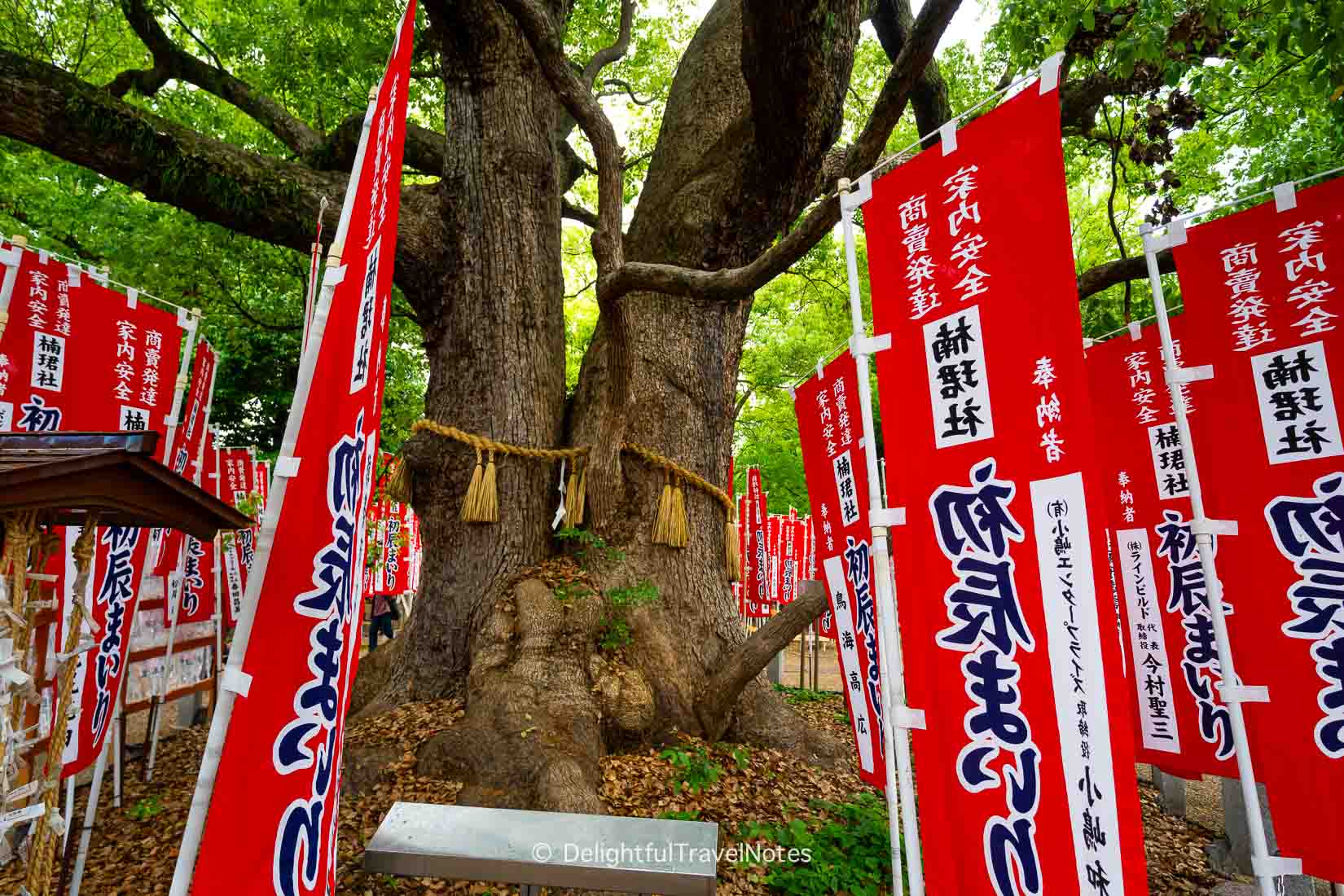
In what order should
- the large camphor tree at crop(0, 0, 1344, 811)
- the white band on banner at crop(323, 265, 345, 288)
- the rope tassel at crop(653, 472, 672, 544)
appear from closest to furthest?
the white band on banner at crop(323, 265, 345, 288) → the large camphor tree at crop(0, 0, 1344, 811) → the rope tassel at crop(653, 472, 672, 544)

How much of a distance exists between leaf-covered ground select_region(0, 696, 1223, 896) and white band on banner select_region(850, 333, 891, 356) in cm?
290

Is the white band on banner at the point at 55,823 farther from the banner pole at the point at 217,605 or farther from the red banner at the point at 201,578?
the red banner at the point at 201,578

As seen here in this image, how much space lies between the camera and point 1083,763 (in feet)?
6.75

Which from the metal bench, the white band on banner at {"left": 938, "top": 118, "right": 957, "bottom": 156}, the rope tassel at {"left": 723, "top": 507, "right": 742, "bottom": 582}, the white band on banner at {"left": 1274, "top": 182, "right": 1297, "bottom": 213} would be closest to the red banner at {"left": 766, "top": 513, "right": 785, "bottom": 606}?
the rope tassel at {"left": 723, "top": 507, "right": 742, "bottom": 582}

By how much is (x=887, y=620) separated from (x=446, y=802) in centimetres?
290

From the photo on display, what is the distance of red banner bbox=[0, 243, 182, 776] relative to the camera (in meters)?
3.66

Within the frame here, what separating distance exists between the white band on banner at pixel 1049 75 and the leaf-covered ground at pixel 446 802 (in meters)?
3.86

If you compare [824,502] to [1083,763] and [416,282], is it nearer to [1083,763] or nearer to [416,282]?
[1083,763]

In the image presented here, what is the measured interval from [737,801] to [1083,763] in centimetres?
267

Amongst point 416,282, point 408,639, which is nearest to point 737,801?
point 408,639

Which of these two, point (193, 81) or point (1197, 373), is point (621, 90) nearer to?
point (193, 81)

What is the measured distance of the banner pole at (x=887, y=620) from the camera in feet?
7.46

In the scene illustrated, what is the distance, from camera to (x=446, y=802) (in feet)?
12.7

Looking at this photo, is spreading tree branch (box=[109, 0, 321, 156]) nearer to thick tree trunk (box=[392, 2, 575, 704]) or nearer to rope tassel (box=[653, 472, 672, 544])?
thick tree trunk (box=[392, 2, 575, 704])
